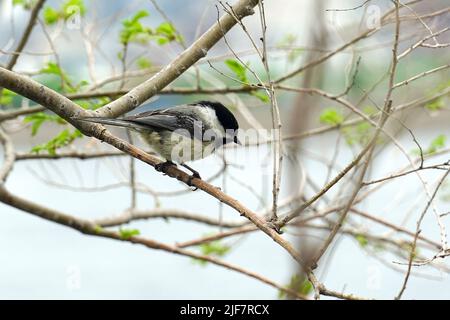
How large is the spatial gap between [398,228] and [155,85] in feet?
4.73

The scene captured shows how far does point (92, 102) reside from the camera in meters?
2.95

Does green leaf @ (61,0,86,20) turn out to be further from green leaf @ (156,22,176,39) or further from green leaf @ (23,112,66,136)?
green leaf @ (23,112,66,136)

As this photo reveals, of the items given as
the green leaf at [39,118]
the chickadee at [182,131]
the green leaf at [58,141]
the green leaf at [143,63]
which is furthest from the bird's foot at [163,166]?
the green leaf at [143,63]

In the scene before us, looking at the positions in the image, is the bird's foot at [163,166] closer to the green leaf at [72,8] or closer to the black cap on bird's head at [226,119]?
the black cap on bird's head at [226,119]

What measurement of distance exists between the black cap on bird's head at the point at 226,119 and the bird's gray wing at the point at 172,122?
113mm

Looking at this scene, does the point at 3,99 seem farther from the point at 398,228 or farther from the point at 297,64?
the point at 398,228

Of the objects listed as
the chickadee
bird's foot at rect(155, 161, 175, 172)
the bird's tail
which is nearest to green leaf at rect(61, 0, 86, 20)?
the chickadee

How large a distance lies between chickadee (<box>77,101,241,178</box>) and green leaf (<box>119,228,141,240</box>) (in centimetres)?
46

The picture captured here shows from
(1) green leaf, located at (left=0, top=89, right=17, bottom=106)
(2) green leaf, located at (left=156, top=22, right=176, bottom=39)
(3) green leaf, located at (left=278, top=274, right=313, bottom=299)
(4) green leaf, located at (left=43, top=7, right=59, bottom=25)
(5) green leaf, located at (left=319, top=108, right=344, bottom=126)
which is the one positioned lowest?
(3) green leaf, located at (left=278, top=274, right=313, bottom=299)

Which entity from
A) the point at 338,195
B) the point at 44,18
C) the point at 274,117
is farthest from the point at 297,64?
the point at 274,117

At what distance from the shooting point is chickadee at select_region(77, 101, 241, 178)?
2.51 m

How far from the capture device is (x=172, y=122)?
2553 mm

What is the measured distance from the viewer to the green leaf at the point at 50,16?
315cm
